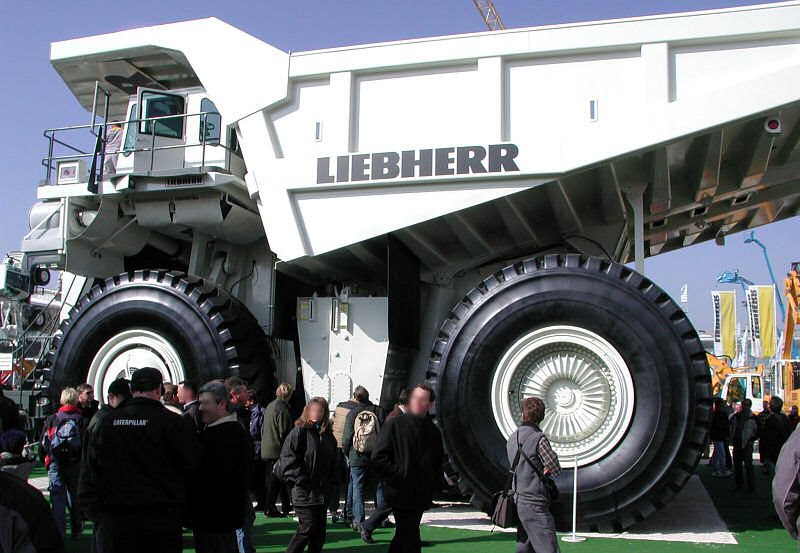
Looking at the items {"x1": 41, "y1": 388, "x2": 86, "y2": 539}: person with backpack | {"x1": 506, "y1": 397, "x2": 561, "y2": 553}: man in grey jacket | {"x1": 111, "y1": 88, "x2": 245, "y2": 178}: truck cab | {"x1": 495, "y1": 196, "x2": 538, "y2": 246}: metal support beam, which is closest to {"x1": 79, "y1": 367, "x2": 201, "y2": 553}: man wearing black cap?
{"x1": 506, "y1": 397, "x2": 561, "y2": 553}: man in grey jacket

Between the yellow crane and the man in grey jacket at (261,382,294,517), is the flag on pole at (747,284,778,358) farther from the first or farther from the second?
the man in grey jacket at (261,382,294,517)

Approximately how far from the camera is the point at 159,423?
12.6 ft

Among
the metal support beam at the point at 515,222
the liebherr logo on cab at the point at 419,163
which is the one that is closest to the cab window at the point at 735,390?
the metal support beam at the point at 515,222

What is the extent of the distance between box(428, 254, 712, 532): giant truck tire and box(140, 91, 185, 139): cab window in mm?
4184

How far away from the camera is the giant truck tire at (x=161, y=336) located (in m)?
8.07

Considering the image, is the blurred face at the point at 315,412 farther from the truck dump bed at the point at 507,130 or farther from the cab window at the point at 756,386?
the cab window at the point at 756,386

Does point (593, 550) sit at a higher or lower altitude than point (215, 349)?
lower

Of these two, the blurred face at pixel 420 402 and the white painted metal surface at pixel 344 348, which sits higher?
the white painted metal surface at pixel 344 348

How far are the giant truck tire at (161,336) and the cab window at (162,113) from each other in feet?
5.74

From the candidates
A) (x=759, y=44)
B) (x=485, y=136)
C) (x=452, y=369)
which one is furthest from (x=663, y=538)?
(x=759, y=44)

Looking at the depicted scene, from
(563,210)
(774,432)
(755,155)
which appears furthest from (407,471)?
(774,432)

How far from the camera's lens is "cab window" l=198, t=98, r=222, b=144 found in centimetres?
908

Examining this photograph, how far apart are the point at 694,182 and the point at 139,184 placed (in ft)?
18.8

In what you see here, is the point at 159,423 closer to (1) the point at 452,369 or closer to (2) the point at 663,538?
(1) the point at 452,369
